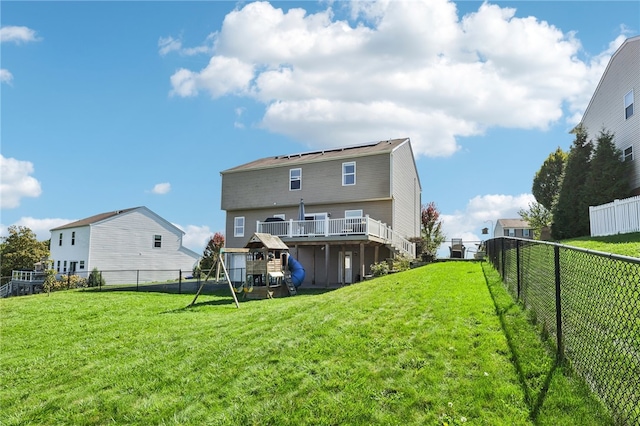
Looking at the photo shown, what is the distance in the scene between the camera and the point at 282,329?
7.77m

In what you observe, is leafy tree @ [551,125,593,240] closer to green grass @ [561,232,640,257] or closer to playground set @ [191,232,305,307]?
green grass @ [561,232,640,257]

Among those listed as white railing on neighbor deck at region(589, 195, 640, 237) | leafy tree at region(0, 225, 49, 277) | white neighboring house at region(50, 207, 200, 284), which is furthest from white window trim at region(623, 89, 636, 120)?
leafy tree at region(0, 225, 49, 277)

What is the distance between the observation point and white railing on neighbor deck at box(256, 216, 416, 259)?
67.4ft

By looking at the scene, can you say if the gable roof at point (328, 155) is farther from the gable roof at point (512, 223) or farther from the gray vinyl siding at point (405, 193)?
the gable roof at point (512, 223)

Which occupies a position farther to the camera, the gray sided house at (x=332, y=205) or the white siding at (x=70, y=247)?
the white siding at (x=70, y=247)

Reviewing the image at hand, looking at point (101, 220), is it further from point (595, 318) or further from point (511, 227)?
point (511, 227)

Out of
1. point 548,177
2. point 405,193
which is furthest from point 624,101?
point 548,177

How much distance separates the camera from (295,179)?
26.2 meters

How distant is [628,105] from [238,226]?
22069 millimetres

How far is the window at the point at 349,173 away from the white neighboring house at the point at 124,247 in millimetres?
18062

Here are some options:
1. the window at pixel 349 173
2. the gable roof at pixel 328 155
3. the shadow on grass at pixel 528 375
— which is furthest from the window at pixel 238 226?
the shadow on grass at pixel 528 375

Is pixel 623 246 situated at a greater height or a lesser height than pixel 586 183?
lesser

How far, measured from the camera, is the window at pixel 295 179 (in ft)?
85.4

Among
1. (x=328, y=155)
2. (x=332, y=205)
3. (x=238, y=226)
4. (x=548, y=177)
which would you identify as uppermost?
(x=548, y=177)
